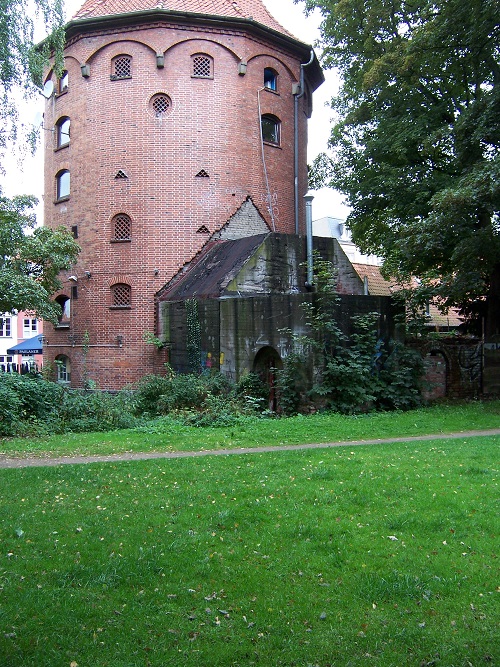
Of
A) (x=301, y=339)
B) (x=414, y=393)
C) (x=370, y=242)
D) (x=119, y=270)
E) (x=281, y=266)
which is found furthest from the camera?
(x=370, y=242)

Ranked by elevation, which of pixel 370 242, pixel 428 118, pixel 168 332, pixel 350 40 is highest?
pixel 350 40

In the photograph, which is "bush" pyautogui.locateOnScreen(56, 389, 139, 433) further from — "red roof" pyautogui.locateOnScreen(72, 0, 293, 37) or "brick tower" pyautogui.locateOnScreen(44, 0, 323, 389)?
"red roof" pyautogui.locateOnScreen(72, 0, 293, 37)

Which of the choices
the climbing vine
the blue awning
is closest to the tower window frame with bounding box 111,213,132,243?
the climbing vine

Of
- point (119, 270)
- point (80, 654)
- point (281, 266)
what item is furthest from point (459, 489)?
point (119, 270)

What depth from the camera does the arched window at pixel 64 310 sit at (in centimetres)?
2447

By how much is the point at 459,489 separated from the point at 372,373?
8722 millimetres

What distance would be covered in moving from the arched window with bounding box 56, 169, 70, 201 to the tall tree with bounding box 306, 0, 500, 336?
1076 cm

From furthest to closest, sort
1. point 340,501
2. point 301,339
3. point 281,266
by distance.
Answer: point 281,266, point 301,339, point 340,501

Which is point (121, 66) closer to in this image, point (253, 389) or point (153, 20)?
point (153, 20)

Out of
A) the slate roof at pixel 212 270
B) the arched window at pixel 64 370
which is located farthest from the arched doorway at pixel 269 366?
the arched window at pixel 64 370

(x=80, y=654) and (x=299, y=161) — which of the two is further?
(x=299, y=161)

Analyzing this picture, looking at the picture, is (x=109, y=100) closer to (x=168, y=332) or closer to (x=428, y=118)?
(x=168, y=332)

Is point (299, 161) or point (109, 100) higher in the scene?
point (109, 100)

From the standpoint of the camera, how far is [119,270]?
2306cm
